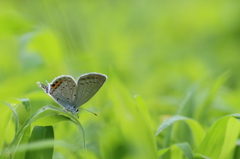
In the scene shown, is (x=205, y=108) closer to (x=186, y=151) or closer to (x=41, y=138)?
(x=186, y=151)

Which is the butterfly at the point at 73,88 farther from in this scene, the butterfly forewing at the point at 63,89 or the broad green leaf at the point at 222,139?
the broad green leaf at the point at 222,139

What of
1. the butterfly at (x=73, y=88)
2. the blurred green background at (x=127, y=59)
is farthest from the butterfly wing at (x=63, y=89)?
the blurred green background at (x=127, y=59)

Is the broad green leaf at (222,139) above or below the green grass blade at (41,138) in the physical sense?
below

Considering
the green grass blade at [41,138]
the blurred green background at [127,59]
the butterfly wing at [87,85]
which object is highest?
the butterfly wing at [87,85]

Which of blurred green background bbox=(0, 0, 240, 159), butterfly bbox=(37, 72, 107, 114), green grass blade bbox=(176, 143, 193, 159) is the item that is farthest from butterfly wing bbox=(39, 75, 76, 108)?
green grass blade bbox=(176, 143, 193, 159)

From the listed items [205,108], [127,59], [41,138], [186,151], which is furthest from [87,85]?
[127,59]

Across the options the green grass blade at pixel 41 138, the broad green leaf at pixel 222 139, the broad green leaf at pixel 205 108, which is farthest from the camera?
the broad green leaf at pixel 205 108

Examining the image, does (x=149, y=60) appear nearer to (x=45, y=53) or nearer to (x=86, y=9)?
(x=45, y=53)
